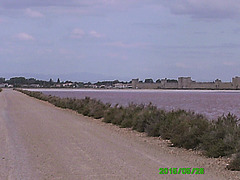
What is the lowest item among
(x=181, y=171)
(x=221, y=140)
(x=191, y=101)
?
(x=191, y=101)

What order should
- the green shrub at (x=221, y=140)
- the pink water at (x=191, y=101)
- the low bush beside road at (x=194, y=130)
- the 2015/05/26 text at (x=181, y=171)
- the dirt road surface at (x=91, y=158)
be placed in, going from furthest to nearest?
1. the pink water at (x=191, y=101)
2. the low bush beside road at (x=194, y=130)
3. the green shrub at (x=221, y=140)
4. the 2015/05/26 text at (x=181, y=171)
5. the dirt road surface at (x=91, y=158)

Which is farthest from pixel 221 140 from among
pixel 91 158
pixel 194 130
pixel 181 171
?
pixel 91 158

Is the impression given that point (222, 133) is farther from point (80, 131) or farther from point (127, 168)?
point (80, 131)

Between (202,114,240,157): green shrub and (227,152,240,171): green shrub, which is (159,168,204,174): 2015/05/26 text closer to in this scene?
(227,152,240,171): green shrub

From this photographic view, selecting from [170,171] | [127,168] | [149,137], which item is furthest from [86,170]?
[149,137]

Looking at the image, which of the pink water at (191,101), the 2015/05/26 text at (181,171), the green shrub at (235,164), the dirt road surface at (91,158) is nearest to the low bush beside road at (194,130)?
the green shrub at (235,164)

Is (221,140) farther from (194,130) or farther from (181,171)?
(181,171)

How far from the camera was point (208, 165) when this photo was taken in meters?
11.4

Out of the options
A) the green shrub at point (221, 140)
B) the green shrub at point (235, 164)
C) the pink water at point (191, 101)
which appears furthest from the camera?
the pink water at point (191, 101)

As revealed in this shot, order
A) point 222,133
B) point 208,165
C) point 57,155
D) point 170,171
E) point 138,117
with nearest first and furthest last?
point 170,171 < point 208,165 < point 57,155 < point 222,133 < point 138,117

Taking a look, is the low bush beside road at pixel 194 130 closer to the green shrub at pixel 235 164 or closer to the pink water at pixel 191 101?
the green shrub at pixel 235 164

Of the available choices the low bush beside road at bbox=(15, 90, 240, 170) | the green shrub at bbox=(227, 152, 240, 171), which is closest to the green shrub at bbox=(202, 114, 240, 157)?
the low bush beside road at bbox=(15, 90, 240, 170)

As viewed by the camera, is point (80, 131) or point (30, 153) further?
point (80, 131)

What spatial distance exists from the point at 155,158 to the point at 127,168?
1732mm
